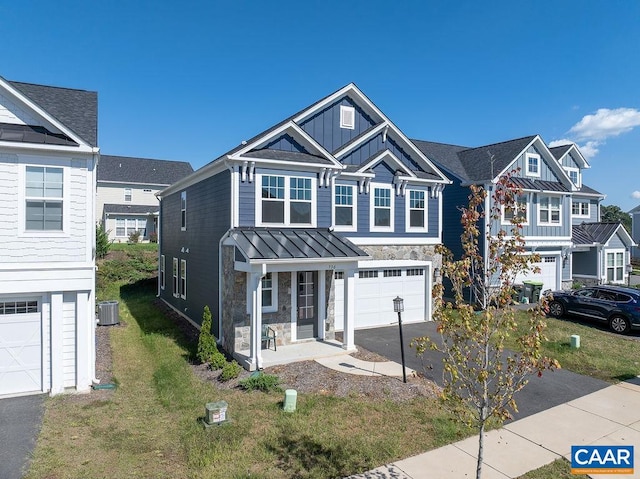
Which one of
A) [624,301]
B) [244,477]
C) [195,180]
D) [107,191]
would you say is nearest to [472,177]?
[624,301]

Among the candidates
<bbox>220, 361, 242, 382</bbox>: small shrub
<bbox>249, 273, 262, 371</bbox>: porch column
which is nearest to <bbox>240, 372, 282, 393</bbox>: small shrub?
<bbox>220, 361, 242, 382</bbox>: small shrub

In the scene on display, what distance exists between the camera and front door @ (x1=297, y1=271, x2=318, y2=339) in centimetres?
1348

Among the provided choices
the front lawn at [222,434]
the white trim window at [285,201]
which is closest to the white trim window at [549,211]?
the white trim window at [285,201]

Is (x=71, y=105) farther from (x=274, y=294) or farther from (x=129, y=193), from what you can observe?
(x=129, y=193)

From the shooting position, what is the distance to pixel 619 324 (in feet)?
51.6

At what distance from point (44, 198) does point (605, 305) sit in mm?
19828

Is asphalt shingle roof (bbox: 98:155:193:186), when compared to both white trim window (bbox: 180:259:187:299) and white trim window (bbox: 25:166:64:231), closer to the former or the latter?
white trim window (bbox: 180:259:187:299)

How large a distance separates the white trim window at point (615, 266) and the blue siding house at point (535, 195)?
1.94ft

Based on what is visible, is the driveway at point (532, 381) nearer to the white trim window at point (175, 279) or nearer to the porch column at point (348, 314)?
the porch column at point (348, 314)

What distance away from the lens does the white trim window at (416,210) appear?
16828 mm

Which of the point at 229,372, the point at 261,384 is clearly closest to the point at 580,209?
the point at 261,384

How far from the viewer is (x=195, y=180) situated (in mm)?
15875

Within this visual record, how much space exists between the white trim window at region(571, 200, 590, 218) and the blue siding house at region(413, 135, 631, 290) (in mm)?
2839

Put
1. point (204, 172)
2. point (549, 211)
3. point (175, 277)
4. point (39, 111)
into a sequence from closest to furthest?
point (39, 111), point (204, 172), point (175, 277), point (549, 211)
